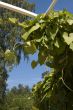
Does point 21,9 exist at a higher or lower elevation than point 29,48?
higher

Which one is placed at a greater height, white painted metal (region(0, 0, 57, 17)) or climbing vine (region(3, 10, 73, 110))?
white painted metal (region(0, 0, 57, 17))

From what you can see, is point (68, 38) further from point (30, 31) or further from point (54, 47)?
point (30, 31)

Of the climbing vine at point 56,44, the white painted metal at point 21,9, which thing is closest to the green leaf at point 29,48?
the climbing vine at point 56,44

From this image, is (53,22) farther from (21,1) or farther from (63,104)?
(21,1)

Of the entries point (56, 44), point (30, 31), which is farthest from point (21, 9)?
point (56, 44)

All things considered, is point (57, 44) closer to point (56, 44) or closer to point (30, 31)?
point (56, 44)

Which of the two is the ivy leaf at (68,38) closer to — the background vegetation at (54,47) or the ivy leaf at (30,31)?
the background vegetation at (54,47)

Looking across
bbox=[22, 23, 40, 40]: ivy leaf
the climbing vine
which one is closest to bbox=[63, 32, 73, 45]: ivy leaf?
the climbing vine

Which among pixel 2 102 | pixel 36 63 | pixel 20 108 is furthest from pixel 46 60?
pixel 20 108

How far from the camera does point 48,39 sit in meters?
2.31

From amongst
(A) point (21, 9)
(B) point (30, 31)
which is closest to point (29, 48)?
(B) point (30, 31)

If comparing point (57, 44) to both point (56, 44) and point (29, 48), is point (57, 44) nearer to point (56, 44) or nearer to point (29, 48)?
point (56, 44)

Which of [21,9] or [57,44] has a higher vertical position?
[21,9]

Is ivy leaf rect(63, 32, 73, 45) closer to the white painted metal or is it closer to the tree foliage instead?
the tree foliage
